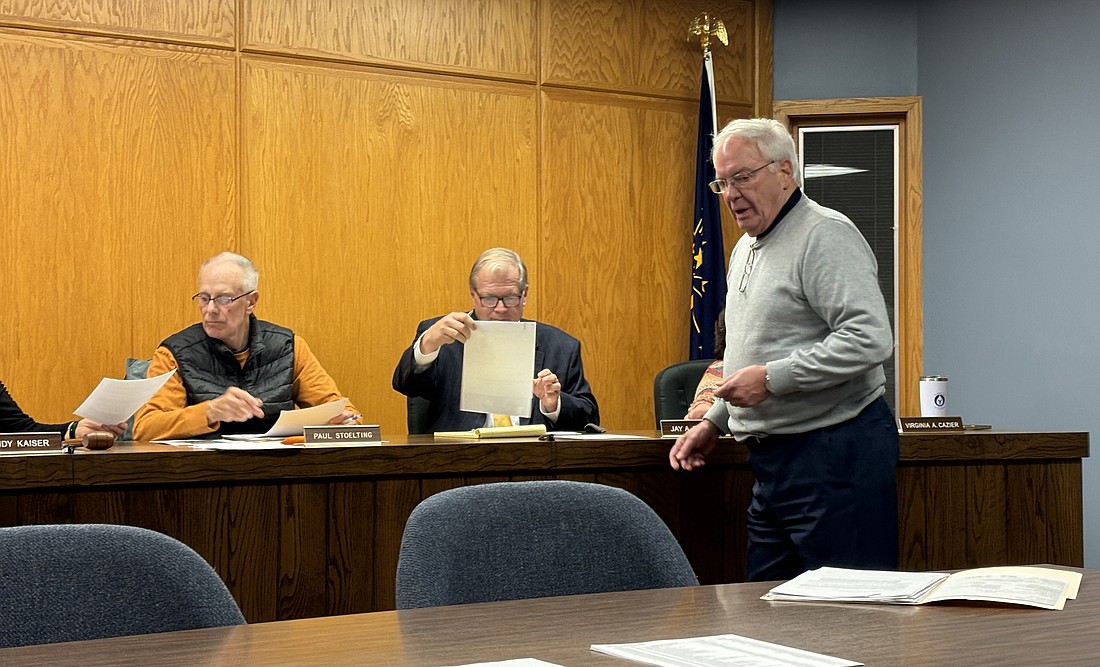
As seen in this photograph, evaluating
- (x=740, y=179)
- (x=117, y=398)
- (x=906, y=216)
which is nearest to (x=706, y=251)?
(x=906, y=216)

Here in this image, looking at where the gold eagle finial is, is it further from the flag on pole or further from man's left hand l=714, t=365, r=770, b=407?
man's left hand l=714, t=365, r=770, b=407

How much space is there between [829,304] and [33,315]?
3.47m

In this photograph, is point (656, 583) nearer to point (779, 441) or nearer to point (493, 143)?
point (779, 441)

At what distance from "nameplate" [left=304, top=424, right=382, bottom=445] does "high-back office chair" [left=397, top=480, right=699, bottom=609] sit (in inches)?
53.1

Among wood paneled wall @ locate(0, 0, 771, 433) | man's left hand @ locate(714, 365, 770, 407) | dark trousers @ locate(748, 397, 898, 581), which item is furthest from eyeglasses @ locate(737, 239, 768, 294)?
wood paneled wall @ locate(0, 0, 771, 433)

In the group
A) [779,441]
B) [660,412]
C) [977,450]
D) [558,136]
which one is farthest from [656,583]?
[558,136]

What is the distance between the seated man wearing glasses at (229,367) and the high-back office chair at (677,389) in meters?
1.22

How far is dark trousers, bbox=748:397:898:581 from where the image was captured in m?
2.95

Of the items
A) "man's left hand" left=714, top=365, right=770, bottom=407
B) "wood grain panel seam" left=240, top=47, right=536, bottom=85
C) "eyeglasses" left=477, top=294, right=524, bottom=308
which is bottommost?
"man's left hand" left=714, top=365, right=770, bottom=407

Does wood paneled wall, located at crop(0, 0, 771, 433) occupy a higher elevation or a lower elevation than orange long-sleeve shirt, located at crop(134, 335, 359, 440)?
higher

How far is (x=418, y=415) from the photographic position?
14.1 ft

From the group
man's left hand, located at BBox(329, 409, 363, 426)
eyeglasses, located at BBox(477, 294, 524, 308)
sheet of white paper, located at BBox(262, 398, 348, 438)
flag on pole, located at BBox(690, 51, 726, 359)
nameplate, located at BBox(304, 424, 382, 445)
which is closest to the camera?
nameplate, located at BBox(304, 424, 382, 445)

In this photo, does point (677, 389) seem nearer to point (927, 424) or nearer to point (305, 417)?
point (927, 424)

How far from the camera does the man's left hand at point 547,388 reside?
154 inches
